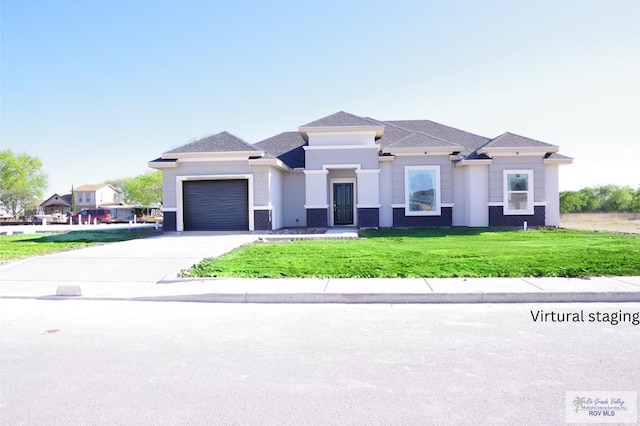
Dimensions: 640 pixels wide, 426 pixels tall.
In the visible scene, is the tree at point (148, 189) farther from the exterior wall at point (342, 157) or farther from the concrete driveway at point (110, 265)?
the concrete driveway at point (110, 265)

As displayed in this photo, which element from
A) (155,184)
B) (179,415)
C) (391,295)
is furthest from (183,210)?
(155,184)

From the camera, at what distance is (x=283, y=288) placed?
8297 mm

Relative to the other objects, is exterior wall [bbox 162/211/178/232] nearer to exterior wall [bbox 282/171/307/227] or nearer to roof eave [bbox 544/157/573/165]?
exterior wall [bbox 282/171/307/227]

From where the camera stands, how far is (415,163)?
69.4ft

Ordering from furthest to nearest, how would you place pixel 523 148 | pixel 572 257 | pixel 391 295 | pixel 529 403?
pixel 523 148, pixel 572 257, pixel 391 295, pixel 529 403

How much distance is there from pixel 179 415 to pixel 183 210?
58.7 feet

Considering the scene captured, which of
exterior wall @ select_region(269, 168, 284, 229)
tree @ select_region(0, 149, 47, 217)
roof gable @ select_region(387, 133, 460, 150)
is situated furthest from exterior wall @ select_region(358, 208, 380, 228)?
tree @ select_region(0, 149, 47, 217)

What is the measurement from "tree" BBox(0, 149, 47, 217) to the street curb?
2672 inches

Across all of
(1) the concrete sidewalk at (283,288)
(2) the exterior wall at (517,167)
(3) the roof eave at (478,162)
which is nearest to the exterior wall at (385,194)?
(3) the roof eave at (478,162)

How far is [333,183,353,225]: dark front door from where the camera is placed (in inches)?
902

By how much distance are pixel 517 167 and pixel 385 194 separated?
6013mm

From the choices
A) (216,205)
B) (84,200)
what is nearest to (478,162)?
(216,205)

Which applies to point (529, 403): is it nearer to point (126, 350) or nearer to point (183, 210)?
point (126, 350)

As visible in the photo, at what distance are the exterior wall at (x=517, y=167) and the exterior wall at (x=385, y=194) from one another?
4553 millimetres
